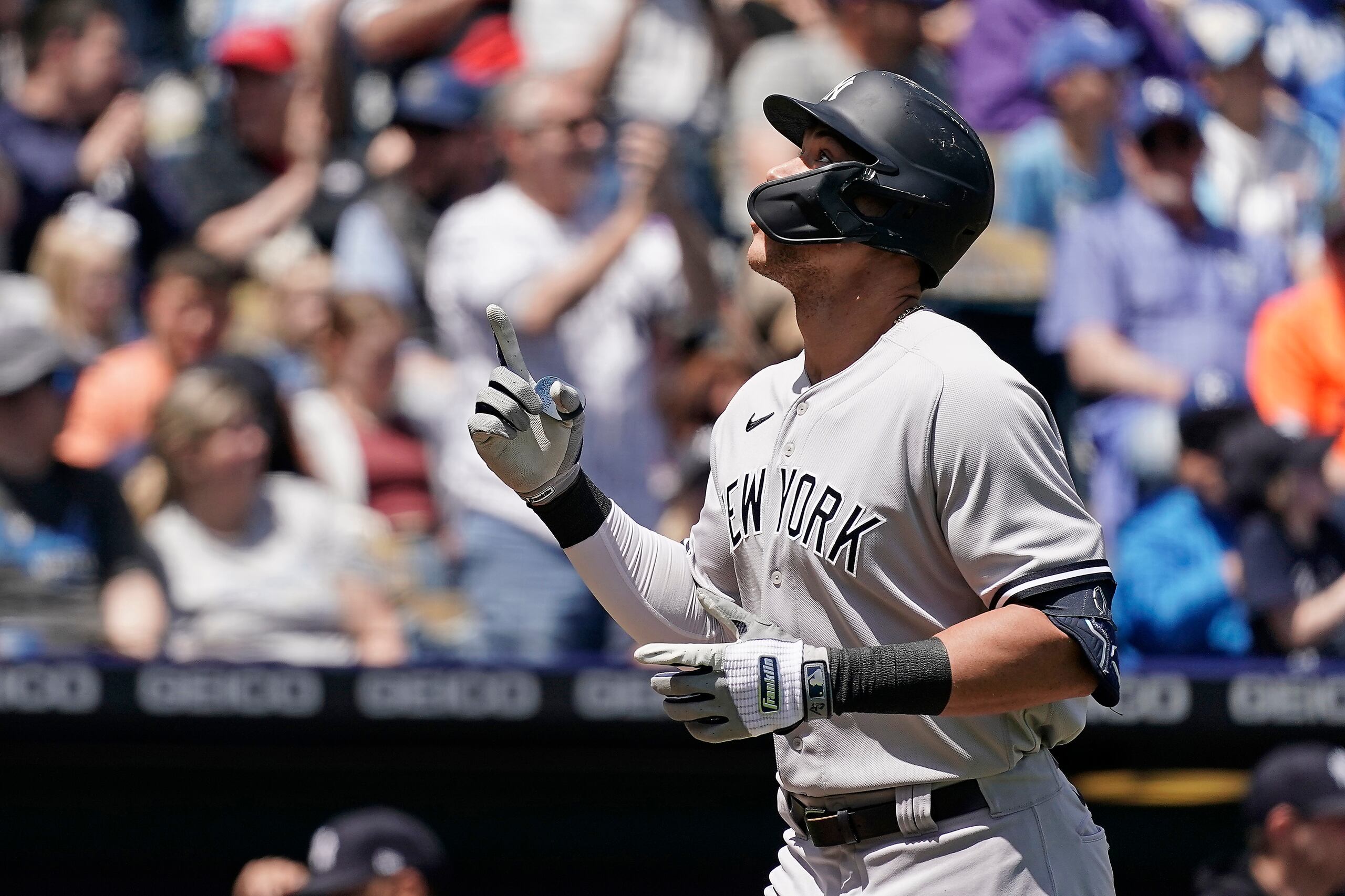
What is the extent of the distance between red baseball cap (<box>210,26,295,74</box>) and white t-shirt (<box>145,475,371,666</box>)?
6.43ft

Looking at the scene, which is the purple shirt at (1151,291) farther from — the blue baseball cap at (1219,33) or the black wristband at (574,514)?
the black wristband at (574,514)

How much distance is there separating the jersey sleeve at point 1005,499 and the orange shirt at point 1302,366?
3.46 metres

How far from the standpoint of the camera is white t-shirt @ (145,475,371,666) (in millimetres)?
4648

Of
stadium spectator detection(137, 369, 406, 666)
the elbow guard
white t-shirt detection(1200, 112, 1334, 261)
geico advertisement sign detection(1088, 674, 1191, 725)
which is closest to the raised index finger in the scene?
the elbow guard

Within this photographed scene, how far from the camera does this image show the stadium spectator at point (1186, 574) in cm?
499

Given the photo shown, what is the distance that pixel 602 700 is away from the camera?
4.72 meters

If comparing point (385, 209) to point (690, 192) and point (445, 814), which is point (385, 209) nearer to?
point (690, 192)

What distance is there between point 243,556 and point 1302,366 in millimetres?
3293

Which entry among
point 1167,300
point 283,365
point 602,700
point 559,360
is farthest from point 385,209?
point 1167,300

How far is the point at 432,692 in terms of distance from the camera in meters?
4.66

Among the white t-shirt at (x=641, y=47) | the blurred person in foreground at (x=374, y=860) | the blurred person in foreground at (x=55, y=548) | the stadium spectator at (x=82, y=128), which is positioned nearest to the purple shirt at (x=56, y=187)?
the stadium spectator at (x=82, y=128)

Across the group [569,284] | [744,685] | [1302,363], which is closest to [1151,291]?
[1302,363]

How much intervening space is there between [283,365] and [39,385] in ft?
2.84

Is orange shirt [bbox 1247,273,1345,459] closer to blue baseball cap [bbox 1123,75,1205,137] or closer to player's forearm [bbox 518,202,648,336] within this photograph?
blue baseball cap [bbox 1123,75,1205,137]
